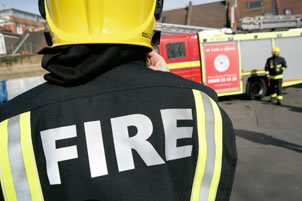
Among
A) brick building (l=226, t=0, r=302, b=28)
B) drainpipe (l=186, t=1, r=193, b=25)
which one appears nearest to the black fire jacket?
brick building (l=226, t=0, r=302, b=28)

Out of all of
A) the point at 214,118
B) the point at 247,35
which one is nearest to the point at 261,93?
the point at 247,35

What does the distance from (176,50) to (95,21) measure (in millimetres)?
7408

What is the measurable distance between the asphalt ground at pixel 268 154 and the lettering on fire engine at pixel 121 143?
2.44m

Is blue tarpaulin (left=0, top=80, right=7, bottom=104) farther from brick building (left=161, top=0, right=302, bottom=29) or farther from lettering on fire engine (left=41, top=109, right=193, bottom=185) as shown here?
brick building (left=161, top=0, right=302, bottom=29)

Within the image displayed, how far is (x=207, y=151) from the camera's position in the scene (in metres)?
0.92

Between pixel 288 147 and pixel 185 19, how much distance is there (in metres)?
25.1

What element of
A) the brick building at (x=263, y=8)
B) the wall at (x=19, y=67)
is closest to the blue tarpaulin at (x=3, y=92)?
the wall at (x=19, y=67)

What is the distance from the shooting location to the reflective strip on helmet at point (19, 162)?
73 centimetres

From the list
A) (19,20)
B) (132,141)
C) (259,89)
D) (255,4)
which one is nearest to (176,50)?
(259,89)

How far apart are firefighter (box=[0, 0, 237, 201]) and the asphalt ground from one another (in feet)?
7.74

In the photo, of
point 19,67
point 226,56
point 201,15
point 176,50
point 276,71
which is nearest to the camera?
point 276,71

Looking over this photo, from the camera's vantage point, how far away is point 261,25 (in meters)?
9.27

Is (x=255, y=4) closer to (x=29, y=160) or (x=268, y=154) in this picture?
(x=268, y=154)

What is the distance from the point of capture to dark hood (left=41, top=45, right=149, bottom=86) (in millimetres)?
739
